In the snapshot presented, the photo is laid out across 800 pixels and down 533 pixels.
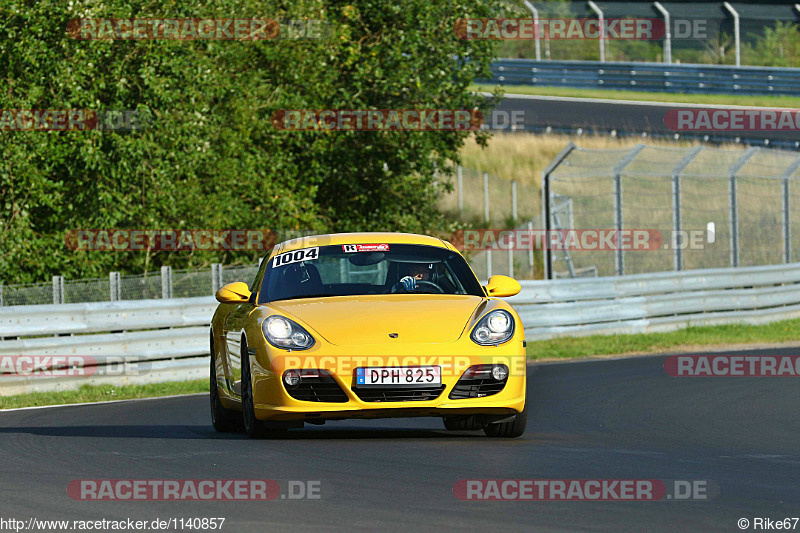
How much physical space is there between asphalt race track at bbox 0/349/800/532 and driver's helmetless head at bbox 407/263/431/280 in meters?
1.08

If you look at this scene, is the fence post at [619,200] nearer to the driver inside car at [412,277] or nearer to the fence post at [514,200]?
the fence post at [514,200]

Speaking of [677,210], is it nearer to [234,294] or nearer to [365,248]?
[365,248]

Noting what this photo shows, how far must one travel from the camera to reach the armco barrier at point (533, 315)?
15438mm

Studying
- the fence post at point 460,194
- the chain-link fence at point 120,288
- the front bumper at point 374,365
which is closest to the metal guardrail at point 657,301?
the chain-link fence at point 120,288

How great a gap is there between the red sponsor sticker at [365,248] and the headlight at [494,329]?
123cm

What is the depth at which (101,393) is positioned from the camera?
49.6 feet

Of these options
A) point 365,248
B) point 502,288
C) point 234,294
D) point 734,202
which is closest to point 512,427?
point 502,288

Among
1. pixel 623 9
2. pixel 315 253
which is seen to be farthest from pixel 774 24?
pixel 315 253

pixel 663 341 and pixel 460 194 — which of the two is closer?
pixel 663 341

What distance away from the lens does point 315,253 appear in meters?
9.95

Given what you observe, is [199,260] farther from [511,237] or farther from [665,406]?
[665,406]

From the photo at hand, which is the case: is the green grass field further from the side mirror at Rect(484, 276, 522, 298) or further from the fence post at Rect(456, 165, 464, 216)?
the fence post at Rect(456, 165, 464, 216)

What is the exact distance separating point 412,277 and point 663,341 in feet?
36.5

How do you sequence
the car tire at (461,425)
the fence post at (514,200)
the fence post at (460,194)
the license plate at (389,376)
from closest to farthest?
the license plate at (389,376) → the car tire at (461,425) → the fence post at (514,200) → the fence post at (460,194)
